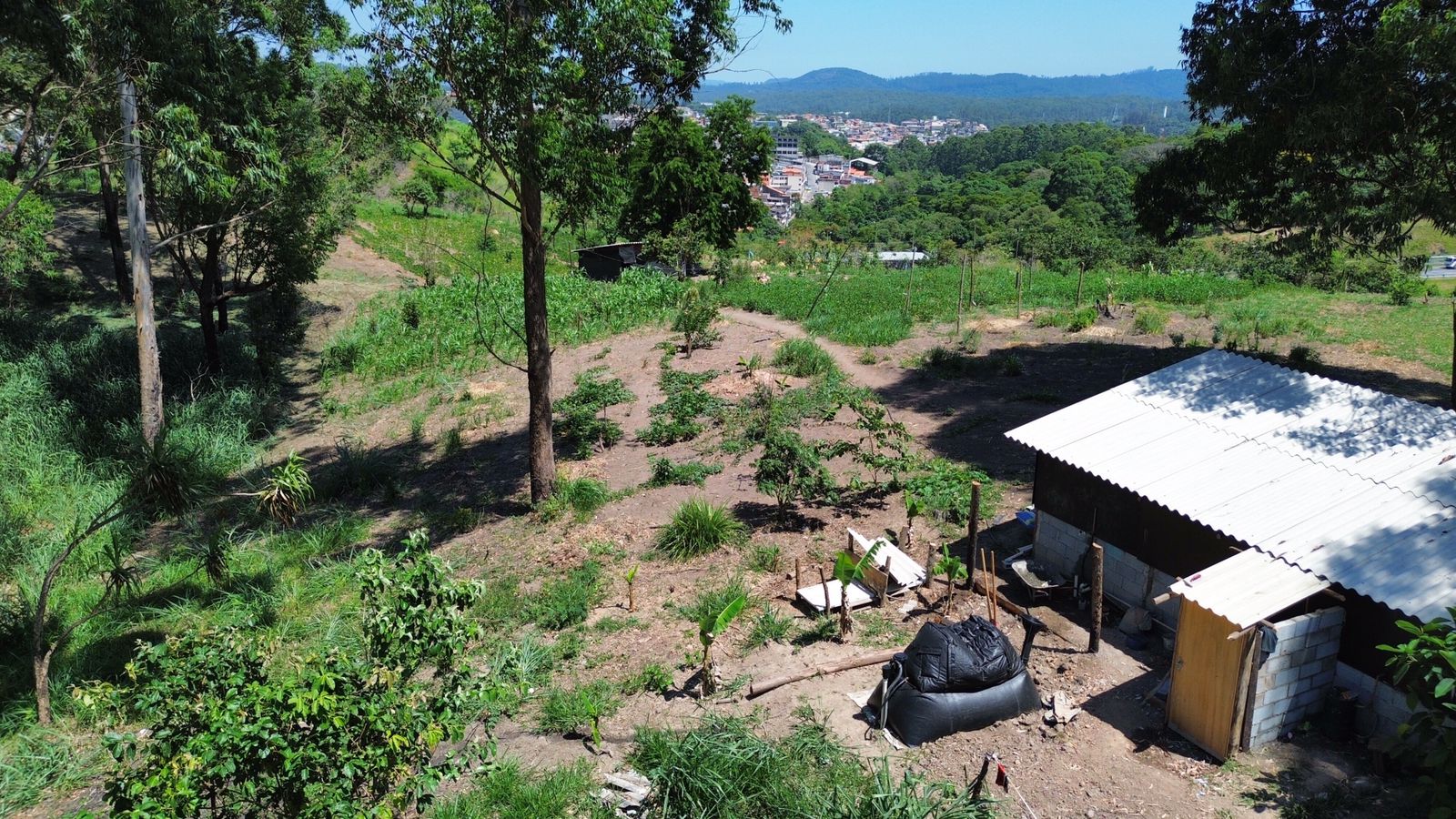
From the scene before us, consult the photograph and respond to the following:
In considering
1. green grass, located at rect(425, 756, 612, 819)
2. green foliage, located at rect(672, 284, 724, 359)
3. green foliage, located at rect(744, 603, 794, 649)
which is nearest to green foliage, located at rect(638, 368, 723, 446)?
green foliage, located at rect(672, 284, 724, 359)

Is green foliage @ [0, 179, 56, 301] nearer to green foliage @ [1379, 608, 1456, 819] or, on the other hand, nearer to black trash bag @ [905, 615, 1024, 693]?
black trash bag @ [905, 615, 1024, 693]

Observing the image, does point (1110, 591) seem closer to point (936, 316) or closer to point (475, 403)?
point (475, 403)

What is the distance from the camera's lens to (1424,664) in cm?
593

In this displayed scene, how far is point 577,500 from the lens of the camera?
1306 centimetres

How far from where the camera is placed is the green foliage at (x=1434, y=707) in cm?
564

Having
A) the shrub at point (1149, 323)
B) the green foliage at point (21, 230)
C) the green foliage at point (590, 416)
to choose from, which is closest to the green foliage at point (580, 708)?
the green foliage at point (590, 416)

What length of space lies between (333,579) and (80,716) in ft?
9.73

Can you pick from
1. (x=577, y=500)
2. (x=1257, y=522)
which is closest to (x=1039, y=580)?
(x=1257, y=522)

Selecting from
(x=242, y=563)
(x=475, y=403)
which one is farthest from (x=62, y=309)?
(x=242, y=563)

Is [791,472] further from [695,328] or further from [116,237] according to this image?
[116,237]

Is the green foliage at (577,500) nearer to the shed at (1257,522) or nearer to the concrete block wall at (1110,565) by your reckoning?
the shed at (1257,522)

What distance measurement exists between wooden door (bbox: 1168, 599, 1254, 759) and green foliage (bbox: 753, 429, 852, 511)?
5106 millimetres

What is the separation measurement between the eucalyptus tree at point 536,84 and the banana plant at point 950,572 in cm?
606

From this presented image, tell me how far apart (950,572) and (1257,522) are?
9.22 feet
